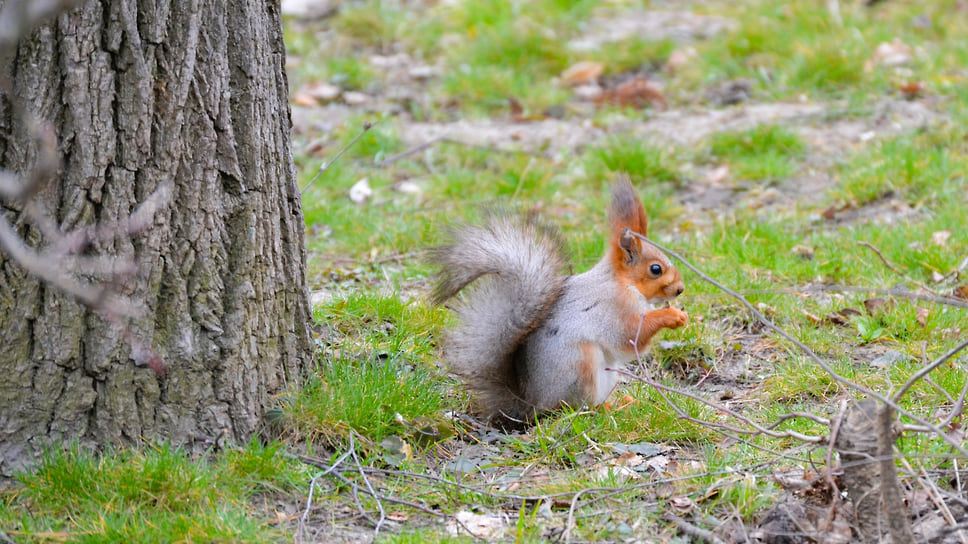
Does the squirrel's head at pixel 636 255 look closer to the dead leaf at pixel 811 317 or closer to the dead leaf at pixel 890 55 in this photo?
the dead leaf at pixel 811 317

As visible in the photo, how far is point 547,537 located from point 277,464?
53 centimetres

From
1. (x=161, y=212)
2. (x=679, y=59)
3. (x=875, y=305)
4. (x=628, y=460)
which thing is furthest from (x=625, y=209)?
(x=679, y=59)

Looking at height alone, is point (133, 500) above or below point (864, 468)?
above

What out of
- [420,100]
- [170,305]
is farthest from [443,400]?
[420,100]

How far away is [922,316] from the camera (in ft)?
8.88

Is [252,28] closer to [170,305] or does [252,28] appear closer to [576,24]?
[170,305]

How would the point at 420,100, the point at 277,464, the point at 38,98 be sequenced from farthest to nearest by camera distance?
the point at 420,100 < the point at 277,464 < the point at 38,98

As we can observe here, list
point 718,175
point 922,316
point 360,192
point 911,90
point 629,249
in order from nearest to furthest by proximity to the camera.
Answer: point 629,249, point 922,316, point 360,192, point 718,175, point 911,90

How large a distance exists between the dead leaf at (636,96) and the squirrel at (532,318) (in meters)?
2.40

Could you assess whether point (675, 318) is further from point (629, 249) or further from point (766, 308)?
point (766, 308)

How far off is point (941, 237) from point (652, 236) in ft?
2.95

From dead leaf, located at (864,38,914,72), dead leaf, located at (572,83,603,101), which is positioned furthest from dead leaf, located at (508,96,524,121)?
dead leaf, located at (864,38,914,72)

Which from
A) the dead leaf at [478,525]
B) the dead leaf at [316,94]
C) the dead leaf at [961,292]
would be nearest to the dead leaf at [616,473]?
the dead leaf at [478,525]

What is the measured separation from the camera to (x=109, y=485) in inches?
68.8
